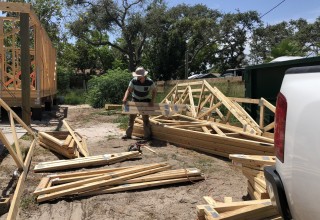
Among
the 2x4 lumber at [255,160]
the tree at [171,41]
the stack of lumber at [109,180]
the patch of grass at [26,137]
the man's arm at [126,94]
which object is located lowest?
the stack of lumber at [109,180]

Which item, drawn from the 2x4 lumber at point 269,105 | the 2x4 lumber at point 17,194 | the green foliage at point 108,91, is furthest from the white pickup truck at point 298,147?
the green foliage at point 108,91

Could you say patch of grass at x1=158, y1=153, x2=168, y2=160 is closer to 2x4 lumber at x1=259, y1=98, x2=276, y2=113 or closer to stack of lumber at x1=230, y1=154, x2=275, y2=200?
2x4 lumber at x1=259, y1=98, x2=276, y2=113

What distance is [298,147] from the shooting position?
231 centimetres

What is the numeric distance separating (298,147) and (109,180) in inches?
136

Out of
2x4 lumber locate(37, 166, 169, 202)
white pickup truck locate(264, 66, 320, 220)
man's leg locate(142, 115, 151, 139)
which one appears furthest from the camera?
man's leg locate(142, 115, 151, 139)

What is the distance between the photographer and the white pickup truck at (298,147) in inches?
85.6

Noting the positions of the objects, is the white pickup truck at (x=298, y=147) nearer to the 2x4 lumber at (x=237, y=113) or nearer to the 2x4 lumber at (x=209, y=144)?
the 2x4 lumber at (x=209, y=144)

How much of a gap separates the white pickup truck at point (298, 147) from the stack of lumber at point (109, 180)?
3.00 metres

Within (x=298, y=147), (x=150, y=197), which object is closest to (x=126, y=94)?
(x=150, y=197)

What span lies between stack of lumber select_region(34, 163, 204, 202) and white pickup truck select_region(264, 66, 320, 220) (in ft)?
9.85

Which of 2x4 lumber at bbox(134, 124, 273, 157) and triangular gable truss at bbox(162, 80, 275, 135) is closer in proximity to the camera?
2x4 lumber at bbox(134, 124, 273, 157)

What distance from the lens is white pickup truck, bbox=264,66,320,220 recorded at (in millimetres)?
2174

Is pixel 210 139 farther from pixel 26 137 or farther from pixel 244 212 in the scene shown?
pixel 26 137

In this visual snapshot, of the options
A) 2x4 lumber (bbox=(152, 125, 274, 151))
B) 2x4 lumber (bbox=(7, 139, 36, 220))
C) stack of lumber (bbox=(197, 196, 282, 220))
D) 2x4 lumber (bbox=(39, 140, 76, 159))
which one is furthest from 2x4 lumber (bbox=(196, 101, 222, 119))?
stack of lumber (bbox=(197, 196, 282, 220))
